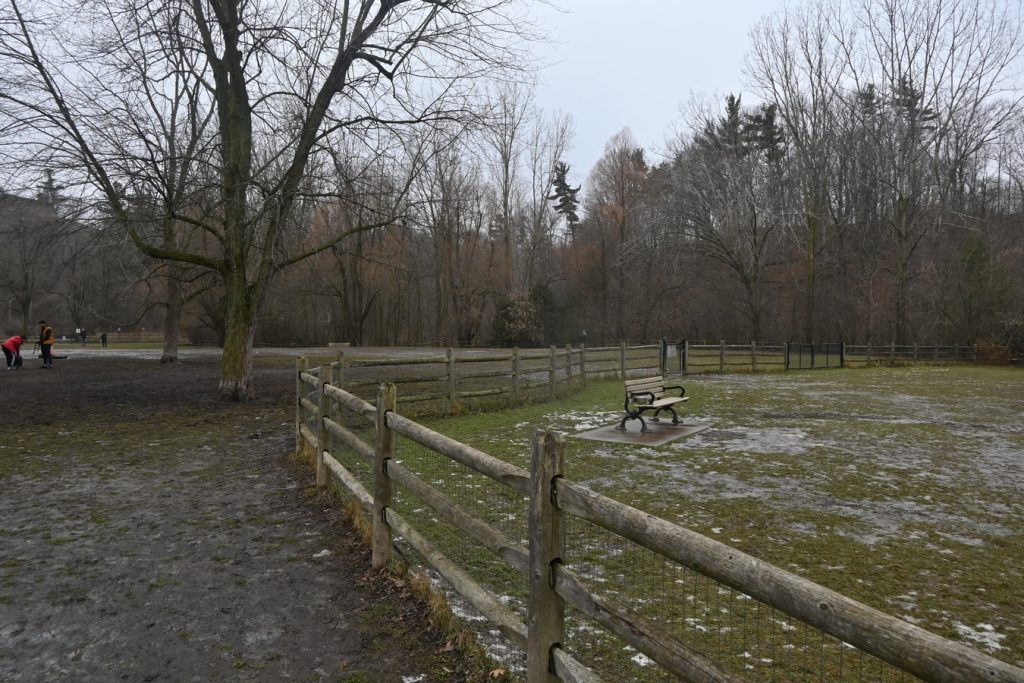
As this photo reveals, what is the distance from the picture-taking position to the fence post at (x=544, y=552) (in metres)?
2.62

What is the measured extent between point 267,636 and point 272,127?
1225 cm

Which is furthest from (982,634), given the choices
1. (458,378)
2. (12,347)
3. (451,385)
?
(12,347)

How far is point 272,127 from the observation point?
44.5ft

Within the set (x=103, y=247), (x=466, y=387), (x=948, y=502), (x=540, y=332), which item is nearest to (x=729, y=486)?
(x=948, y=502)

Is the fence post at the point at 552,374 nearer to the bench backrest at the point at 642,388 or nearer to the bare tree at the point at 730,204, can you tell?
the bench backrest at the point at 642,388

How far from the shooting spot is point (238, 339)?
1374cm

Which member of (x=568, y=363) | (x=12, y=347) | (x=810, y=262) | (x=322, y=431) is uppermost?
(x=810, y=262)

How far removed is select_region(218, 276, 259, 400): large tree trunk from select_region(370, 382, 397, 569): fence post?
1006cm

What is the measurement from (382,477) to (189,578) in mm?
1517

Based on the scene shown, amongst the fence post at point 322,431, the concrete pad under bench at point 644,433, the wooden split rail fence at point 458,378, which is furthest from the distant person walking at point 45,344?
the concrete pad under bench at point 644,433

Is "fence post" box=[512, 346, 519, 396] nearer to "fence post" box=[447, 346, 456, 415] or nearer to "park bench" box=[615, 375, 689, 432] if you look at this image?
"fence post" box=[447, 346, 456, 415]

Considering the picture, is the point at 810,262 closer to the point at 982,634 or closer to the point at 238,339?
the point at 238,339

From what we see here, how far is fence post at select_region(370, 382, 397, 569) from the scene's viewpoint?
14.9 ft

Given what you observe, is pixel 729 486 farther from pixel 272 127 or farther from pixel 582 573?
pixel 272 127
